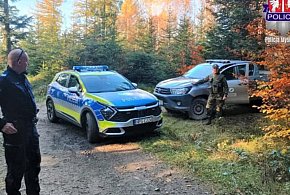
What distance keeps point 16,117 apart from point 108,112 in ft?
11.2

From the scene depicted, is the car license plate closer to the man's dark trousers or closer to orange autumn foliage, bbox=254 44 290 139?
orange autumn foliage, bbox=254 44 290 139

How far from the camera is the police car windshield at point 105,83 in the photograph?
25.9 feet

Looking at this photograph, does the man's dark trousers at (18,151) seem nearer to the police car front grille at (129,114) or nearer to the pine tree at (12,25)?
the police car front grille at (129,114)

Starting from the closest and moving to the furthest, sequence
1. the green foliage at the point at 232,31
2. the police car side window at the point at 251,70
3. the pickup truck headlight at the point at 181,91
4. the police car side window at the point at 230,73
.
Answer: the pickup truck headlight at the point at 181,91 < the police car side window at the point at 230,73 < the police car side window at the point at 251,70 < the green foliage at the point at 232,31

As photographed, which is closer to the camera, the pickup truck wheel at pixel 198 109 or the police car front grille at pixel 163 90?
the pickup truck wheel at pixel 198 109

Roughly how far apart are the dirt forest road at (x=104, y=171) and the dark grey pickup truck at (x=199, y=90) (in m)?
2.41

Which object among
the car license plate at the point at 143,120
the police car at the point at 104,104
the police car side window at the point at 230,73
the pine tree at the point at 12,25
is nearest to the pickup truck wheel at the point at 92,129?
the police car at the point at 104,104

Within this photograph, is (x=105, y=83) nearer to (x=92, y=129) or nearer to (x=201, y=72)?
(x=92, y=129)

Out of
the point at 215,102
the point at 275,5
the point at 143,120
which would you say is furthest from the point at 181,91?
the point at 275,5

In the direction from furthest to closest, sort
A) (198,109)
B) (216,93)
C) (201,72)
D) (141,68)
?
(141,68), (201,72), (198,109), (216,93)

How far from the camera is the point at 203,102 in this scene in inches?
369

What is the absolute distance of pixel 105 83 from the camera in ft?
26.9

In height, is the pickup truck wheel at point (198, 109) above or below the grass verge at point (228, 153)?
above

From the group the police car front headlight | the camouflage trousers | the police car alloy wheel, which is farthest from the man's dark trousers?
the camouflage trousers
